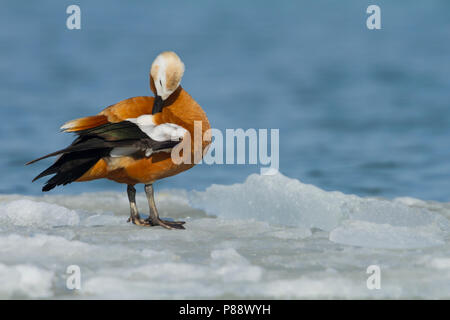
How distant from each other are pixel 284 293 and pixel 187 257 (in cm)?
89

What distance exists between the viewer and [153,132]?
548 cm

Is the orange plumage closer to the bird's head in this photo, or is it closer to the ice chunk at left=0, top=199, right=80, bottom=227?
the bird's head

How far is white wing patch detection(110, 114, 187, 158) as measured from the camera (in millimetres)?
5473

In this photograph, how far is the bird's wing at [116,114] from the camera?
553 centimetres

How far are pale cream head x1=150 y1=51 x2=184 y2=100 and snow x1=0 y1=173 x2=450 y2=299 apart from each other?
3.57 ft

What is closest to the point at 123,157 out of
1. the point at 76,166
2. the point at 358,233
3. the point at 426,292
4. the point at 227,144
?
the point at 76,166

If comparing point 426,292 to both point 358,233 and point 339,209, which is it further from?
point 339,209

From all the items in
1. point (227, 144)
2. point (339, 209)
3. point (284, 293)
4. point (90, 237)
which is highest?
point (227, 144)

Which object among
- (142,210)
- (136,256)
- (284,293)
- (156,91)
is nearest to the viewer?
(284,293)

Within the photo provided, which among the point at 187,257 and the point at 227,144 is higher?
the point at 227,144

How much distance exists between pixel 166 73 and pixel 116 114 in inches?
19.8

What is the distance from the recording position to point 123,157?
18.1 feet

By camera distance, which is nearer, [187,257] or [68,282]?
[68,282]

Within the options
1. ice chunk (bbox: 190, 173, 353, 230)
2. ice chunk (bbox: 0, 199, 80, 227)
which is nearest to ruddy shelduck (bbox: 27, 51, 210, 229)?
ice chunk (bbox: 0, 199, 80, 227)
